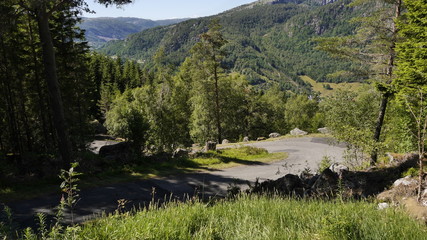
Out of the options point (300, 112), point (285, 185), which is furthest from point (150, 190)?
point (300, 112)

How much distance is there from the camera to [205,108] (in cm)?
3659

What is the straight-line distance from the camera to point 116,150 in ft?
54.3

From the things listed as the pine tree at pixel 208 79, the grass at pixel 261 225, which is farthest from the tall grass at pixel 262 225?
the pine tree at pixel 208 79

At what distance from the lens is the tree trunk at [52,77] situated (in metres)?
10.5

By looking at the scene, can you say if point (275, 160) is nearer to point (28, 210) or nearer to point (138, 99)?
point (28, 210)

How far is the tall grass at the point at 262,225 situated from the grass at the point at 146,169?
8246 mm

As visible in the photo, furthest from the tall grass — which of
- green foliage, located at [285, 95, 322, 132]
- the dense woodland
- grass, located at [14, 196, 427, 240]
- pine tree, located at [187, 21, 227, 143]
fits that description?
green foliage, located at [285, 95, 322, 132]

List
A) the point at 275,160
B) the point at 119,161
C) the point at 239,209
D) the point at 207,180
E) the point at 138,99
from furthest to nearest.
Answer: the point at 138,99
the point at 275,160
the point at 119,161
the point at 207,180
the point at 239,209

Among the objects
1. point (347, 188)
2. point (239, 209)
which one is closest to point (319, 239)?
point (239, 209)

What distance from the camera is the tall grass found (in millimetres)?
2969

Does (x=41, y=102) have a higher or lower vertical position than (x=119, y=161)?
higher

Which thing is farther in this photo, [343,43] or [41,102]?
[41,102]

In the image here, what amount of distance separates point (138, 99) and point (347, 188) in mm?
38858

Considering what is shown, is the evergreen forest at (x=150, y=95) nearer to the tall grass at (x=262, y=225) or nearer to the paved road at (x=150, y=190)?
the paved road at (x=150, y=190)
